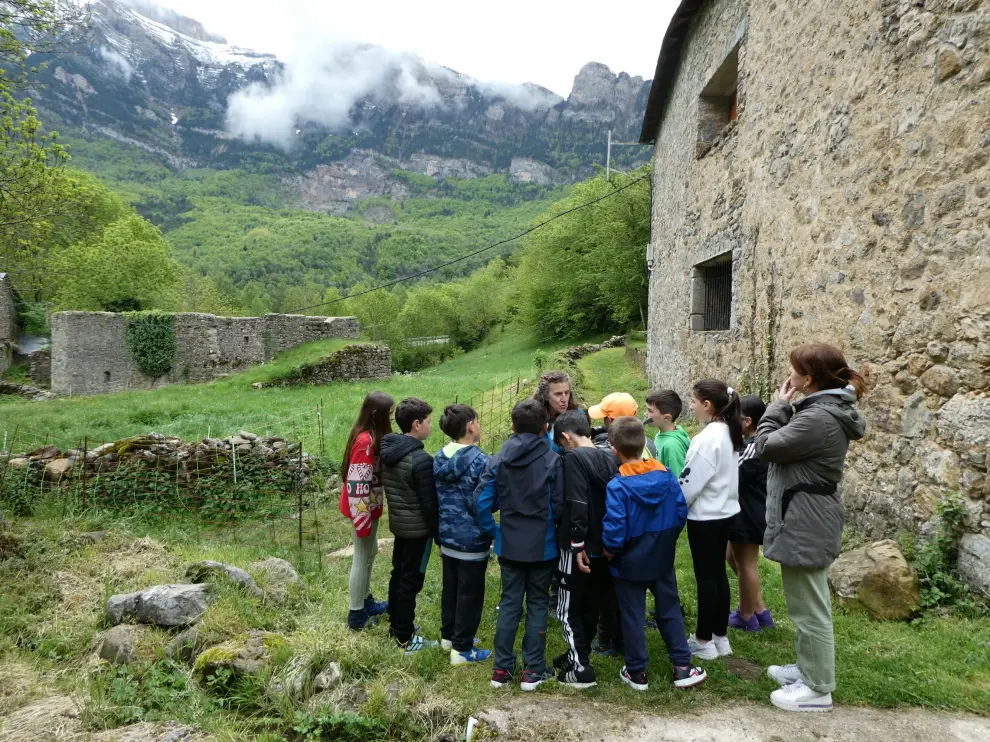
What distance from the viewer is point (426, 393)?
48.8 ft

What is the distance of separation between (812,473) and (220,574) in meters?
4.03

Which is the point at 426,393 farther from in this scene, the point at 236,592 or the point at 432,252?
the point at 432,252

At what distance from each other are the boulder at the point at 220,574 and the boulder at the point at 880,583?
407 centimetres

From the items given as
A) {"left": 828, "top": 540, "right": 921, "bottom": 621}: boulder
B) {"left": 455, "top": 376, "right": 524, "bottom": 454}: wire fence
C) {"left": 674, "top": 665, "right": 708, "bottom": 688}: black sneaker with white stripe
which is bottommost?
{"left": 674, "top": 665, "right": 708, "bottom": 688}: black sneaker with white stripe

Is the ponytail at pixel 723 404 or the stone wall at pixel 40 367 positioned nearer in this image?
the ponytail at pixel 723 404

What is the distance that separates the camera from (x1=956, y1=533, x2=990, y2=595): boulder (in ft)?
10.9

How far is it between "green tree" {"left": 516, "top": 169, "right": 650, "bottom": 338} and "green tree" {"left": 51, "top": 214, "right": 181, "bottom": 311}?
66.6 ft

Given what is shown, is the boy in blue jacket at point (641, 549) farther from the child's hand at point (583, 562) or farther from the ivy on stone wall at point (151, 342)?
the ivy on stone wall at point (151, 342)

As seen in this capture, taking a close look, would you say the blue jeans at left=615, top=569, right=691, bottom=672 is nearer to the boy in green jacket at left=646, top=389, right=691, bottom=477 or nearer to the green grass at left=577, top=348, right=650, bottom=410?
the boy in green jacket at left=646, top=389, right=691, bottom=477

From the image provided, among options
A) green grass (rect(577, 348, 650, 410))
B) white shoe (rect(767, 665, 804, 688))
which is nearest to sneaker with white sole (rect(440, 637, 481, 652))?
white shoe (rect(767, 665, 804, 688))

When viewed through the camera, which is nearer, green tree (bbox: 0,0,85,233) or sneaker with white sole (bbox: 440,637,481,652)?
sneaker with white sole (bbox: 440,637,481,652)

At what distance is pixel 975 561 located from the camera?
11.1 ft

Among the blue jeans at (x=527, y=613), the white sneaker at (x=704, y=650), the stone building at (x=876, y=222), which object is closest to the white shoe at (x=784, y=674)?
the white sneaker at (x=704, y=650)

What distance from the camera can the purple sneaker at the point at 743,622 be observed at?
11.5ft
